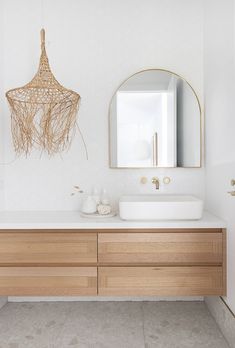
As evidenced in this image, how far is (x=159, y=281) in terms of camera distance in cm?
212

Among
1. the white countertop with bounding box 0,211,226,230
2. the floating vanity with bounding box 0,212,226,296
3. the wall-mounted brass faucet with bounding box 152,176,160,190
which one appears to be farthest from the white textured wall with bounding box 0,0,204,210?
the floating vanity with bounding box 0,212,226,296

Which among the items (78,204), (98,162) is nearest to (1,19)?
(98,162)

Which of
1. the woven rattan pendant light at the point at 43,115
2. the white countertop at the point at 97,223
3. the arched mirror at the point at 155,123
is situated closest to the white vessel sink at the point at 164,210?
the white countertop at the point at 97,223

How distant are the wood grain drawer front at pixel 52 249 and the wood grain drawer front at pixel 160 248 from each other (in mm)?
89

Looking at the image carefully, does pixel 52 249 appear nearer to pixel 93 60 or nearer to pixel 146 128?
pixel 146 128

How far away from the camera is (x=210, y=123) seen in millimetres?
2486

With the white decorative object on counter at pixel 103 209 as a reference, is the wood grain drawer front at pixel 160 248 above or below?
below

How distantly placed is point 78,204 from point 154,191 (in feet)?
2.18

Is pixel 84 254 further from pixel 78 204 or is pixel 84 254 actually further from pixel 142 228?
pixel 78 204

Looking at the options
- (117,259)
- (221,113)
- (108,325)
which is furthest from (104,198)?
(221,113)

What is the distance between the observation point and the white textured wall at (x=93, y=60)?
2.68m

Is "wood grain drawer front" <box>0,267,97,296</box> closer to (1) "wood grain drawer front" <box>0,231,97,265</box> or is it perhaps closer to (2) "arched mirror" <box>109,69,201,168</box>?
(1) "wood grain drawer front" <box>0,231,97,265</box>

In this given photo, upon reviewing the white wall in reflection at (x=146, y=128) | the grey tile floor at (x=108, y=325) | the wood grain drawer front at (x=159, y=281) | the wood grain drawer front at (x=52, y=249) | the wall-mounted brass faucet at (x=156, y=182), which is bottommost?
the grey tile floor at (x=108, y=325)

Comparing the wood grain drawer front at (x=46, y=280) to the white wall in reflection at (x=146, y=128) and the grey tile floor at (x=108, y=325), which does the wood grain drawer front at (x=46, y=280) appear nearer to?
the grey tile floor at (x=108, y=325)
